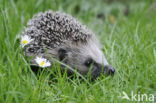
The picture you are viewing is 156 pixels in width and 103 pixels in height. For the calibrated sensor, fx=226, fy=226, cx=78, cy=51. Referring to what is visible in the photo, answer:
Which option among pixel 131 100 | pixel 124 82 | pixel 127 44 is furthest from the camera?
pixel 127 44

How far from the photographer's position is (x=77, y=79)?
3652 mm

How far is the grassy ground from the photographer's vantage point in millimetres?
3082

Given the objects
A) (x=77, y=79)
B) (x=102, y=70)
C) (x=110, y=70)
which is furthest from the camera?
(x=110, y=70)

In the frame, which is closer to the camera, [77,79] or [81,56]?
[77,79]

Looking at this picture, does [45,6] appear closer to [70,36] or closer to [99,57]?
[70,36]

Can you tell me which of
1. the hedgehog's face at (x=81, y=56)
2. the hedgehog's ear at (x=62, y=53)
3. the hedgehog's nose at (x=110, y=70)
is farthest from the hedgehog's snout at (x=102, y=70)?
the hedgehog's ear at (x=62, y=53)

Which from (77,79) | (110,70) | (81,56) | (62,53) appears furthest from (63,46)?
(110,70)

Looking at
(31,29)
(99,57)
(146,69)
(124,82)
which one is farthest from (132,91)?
(31,29)

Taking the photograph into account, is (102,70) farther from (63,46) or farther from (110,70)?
(63,46)

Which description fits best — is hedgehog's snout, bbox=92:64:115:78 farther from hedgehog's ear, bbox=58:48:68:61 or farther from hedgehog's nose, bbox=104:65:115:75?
hedgehog's ear, bbox=58:48:68:61

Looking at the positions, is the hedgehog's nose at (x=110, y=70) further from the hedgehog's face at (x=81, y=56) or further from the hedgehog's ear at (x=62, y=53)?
the hedgehog's ear at (x=62, y=53)

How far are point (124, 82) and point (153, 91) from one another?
53cm

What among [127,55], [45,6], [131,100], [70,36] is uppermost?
[45,6]

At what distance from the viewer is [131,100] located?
10.0 ft
